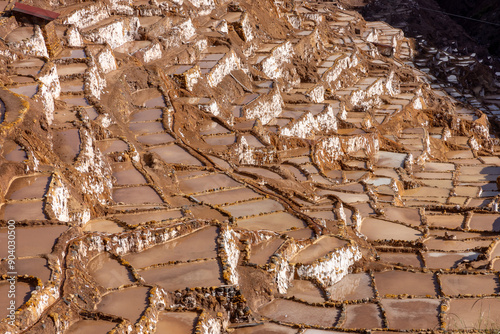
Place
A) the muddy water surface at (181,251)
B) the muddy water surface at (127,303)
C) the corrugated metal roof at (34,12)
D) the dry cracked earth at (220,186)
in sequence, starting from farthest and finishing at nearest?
the corrugated metal roof at (34,12) < the muddy water surface at (181,251) < the dry cracked earth at (220,186) < the muddy water surface at (127,303)

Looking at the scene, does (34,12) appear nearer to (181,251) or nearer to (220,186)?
(220,186)

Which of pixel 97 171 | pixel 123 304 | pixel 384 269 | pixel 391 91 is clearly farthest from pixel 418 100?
pixel 123 304

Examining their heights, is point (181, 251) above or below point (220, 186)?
above

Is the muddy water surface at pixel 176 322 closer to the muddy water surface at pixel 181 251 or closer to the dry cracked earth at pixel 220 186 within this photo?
the dry cracked earth at pixel 220 186

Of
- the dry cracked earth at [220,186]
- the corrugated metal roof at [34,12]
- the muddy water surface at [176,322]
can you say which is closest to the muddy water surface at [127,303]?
the dry cracked earth at [220,186]

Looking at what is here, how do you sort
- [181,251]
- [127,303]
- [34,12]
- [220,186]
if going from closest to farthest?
1. [127,303]
2. [181,251]
3. [220,186]
4. [34,12]

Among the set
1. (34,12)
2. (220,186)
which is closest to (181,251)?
(220,186)

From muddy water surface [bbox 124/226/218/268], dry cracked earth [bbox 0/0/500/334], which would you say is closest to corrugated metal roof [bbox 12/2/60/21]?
dry cracked earth [bbox 0/0/500/334]

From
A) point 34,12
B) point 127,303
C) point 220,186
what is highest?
point 34,12
